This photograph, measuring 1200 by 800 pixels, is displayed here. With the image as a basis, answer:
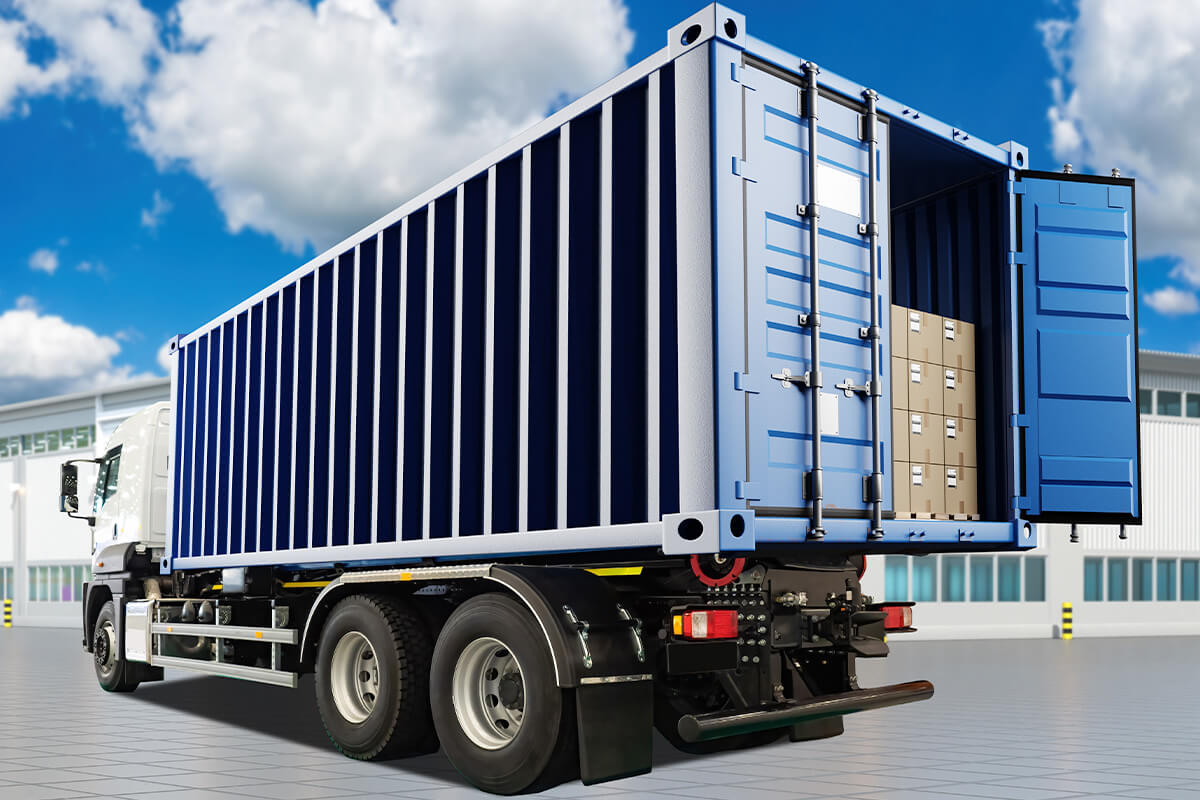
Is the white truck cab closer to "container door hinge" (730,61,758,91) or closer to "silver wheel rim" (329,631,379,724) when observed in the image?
"silver wheel rim" (329,631,379,724)

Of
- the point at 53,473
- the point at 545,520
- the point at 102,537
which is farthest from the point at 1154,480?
the point at 53,473

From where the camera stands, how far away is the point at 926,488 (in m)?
8.47

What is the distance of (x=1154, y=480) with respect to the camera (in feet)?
114

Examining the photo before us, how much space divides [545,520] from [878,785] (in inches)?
103

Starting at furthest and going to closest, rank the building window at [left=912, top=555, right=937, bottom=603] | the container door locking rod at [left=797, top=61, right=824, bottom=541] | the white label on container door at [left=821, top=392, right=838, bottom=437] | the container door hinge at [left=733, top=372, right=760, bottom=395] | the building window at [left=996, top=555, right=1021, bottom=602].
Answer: the building window at [left=996, top=555, right=1021, bottom=602] < the building window at [left=912, top=555, right=937, bottom=603] < the white label on container door at [left=821, top=392, right=838, bottom=437] < the container door locking rod at [left=797, top=61, right=824, bottom=541] < the container door hinge at [left=733, top=372, right=760, bottom=395]

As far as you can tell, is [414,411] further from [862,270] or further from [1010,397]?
[1010,397]

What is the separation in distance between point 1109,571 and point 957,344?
28260 mm

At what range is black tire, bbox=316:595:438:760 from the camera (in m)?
8.54

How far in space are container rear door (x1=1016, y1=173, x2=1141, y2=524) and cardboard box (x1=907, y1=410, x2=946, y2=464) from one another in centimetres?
70

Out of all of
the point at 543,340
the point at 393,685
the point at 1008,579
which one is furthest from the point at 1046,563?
the point at 543,340

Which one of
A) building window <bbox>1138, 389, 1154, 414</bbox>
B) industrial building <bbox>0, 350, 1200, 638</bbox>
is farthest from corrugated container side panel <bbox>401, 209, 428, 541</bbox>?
building window <bbox>1138, 389, 1154, 414</bbox>

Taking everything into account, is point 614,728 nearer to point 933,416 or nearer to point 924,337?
point 933,416

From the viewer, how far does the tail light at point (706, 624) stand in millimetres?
7262

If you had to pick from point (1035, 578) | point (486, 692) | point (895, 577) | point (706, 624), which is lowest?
point (1035, 578)
